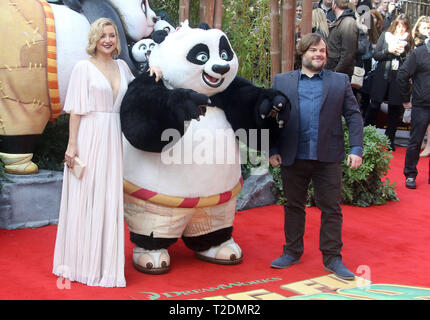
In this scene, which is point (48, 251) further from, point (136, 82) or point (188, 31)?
point (188, 31)

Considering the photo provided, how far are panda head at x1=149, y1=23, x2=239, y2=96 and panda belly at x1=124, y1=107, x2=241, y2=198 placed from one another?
19cm

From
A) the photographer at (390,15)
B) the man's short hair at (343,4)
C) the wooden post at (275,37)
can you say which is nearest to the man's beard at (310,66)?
the wooden post at (275,37)

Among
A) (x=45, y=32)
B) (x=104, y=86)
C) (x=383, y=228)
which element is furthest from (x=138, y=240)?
(x=383, y=228)

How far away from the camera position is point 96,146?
303cm

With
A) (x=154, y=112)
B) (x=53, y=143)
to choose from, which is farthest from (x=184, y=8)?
(x=154, y=112)

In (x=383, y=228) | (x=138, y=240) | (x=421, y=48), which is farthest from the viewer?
(x=421, y=48)

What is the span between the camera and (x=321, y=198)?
3.34 m

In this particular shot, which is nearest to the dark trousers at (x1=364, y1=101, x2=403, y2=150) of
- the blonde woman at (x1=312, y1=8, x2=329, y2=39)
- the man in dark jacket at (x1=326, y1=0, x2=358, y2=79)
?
the man in dark jacket at (x1=326, y1=0, x2=358, y2=79)

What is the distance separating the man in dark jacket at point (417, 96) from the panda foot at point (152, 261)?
3160 mm

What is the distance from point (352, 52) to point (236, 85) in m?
2.71

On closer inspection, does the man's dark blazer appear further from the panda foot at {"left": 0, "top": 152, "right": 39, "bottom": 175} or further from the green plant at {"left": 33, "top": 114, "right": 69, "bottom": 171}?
the green plant at {"left": 33, "top": 114, "right": 69, "bottom": 171}

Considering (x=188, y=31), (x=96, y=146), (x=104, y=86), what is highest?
(x=188, y=31)

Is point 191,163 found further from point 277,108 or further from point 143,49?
point 143,49

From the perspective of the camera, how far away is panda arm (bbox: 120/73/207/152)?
2808 mm
